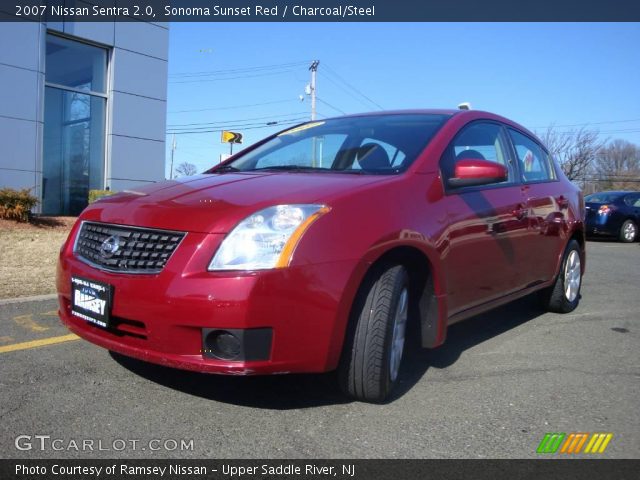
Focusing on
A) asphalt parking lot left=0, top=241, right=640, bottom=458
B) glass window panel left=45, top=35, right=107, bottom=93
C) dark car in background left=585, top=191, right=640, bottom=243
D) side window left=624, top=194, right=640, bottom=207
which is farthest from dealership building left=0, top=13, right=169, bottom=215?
side window left=624, top=194, right=640, bottom=207

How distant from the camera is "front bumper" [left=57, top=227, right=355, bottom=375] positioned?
93.9 inches

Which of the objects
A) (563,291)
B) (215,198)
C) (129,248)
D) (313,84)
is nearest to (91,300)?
(129,248)

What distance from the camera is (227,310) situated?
2.37 metres

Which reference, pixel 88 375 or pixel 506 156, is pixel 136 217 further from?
pixel 506 156

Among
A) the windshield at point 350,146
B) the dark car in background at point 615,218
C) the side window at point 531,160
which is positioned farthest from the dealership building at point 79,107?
the dark car in background at point 615,218

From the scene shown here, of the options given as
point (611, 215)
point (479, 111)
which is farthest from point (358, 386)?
point (611, 215)

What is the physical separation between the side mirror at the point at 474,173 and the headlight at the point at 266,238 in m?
1.09

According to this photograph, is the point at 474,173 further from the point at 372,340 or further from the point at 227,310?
the point at 227,310

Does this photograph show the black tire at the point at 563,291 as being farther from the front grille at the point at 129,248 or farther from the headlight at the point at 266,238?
the front grille at the point at 129,248

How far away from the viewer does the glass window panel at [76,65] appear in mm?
12281

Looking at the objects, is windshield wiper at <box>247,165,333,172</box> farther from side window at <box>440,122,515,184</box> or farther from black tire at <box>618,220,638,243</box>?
black tire at <box>618,220,638,243</box>

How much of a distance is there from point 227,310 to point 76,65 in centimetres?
1242

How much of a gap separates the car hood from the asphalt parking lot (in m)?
0.90

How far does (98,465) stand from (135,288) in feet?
2.44
